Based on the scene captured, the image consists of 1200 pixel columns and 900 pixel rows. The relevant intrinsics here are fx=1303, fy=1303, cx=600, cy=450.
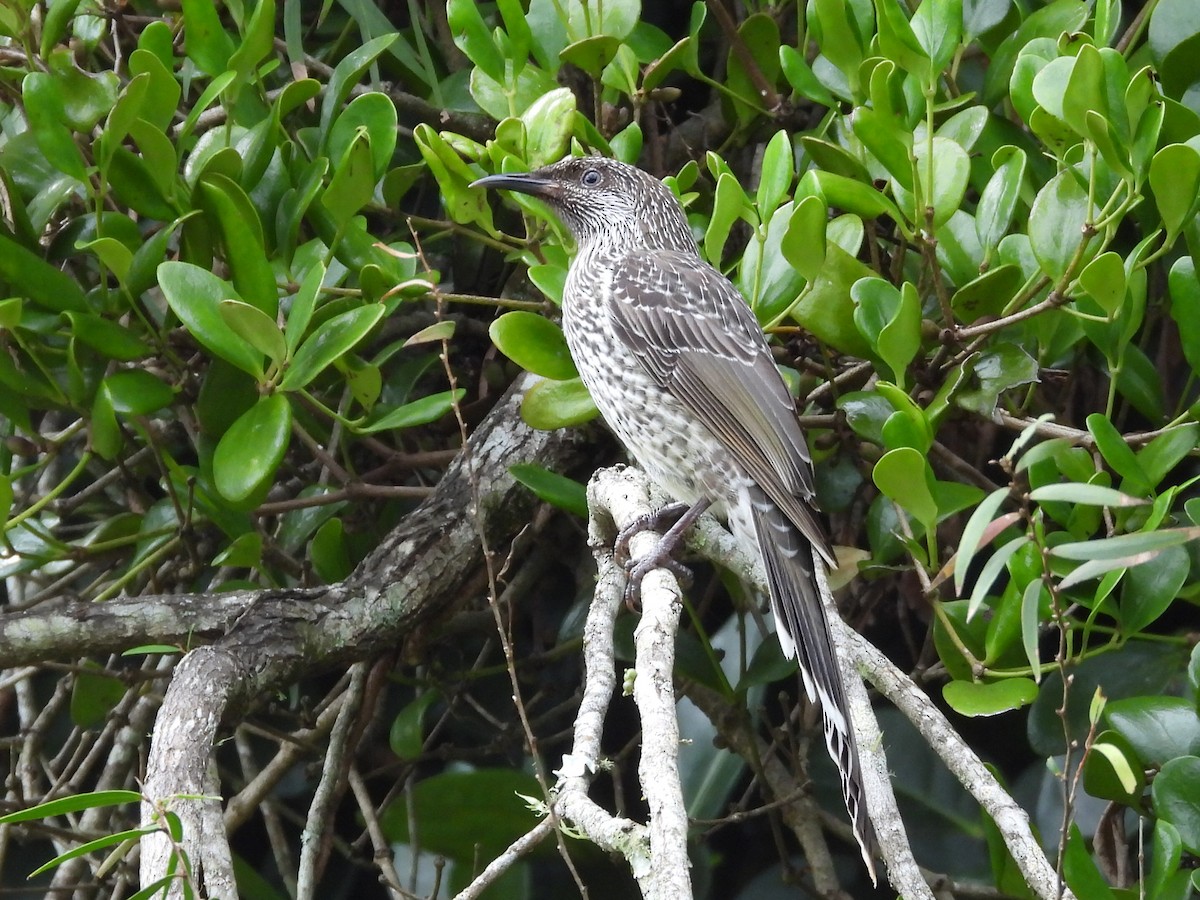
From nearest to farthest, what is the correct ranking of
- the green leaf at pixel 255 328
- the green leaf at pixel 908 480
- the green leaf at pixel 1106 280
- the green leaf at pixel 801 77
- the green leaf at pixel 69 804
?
the green leaf at pixel 69 804 → the green leaf at pixel 908 480 → the green leaf at pixel 1106 280 → the green leaf at pixel 255 328 → the green leaf at pixel 801 77

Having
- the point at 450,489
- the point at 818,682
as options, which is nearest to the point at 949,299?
the point at 818,682

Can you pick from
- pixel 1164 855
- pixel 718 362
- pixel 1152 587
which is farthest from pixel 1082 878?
pixel 718 362

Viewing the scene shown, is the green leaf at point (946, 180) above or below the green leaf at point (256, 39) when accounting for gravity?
below

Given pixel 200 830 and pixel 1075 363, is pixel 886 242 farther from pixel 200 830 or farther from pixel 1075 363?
pixel 200 830

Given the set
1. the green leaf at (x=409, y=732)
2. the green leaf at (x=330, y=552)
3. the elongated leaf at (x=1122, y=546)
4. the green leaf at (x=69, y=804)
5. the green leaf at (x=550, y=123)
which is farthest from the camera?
the green leaf at (x=409, y=732)

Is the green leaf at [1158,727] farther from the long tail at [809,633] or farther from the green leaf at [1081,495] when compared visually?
the green leaf at [1081,495]

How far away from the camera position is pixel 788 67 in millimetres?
2684

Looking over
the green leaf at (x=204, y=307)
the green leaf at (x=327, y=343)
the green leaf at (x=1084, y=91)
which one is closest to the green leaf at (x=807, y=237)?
the green leaf at (x=1084, y=91)

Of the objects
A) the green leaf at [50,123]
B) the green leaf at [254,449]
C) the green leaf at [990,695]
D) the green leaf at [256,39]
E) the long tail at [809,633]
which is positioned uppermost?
the green leaf at [256,39]

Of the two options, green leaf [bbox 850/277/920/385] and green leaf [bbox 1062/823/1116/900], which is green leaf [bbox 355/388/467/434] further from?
green leaf [bbox 1062/823/1116/900]

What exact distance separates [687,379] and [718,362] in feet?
0.27

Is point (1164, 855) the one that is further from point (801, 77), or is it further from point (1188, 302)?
point (801, 77)

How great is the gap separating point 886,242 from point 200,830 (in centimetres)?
191

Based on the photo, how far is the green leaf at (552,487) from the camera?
8.95ft
